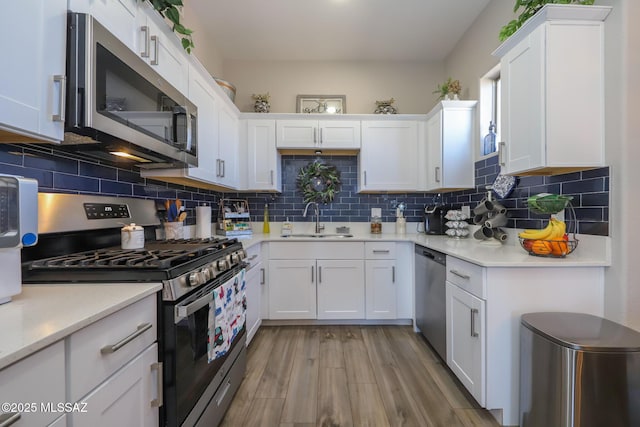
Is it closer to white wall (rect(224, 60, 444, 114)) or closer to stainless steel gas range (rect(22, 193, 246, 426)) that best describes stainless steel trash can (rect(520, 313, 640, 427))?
stainless steel gas range (rect(22, 193, 246, 426))

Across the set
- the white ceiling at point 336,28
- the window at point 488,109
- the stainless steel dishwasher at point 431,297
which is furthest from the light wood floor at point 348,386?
the white ceiling at point 336,28

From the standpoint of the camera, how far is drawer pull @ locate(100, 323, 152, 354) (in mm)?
762

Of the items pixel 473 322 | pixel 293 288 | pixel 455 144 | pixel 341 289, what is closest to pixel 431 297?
pixel 473 322

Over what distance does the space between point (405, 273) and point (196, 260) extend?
204cm

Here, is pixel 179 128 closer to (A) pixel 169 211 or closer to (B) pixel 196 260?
(A) pixel 169 211

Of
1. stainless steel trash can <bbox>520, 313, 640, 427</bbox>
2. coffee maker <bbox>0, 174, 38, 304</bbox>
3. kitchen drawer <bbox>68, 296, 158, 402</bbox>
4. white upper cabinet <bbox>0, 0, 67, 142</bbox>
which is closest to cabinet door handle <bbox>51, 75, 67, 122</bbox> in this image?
white upper cabinet <bbox>0, 0, 67, 142</bbox>

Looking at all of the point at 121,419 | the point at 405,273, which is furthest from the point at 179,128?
the point at 405,273

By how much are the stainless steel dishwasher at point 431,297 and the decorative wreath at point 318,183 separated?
3.80 ft

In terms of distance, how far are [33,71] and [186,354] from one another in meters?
1.08

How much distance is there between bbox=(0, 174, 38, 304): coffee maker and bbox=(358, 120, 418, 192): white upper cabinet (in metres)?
2.54

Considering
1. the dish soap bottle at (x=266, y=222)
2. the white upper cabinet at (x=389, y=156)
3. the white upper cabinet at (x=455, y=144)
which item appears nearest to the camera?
the white upper cabinet at (x=455, y=144)

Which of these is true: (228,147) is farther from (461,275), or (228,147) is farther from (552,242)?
(552,242)

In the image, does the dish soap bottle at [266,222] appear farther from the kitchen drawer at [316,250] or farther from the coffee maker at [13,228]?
the coffee maker at [13,228]

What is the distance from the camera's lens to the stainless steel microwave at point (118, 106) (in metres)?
0.98
